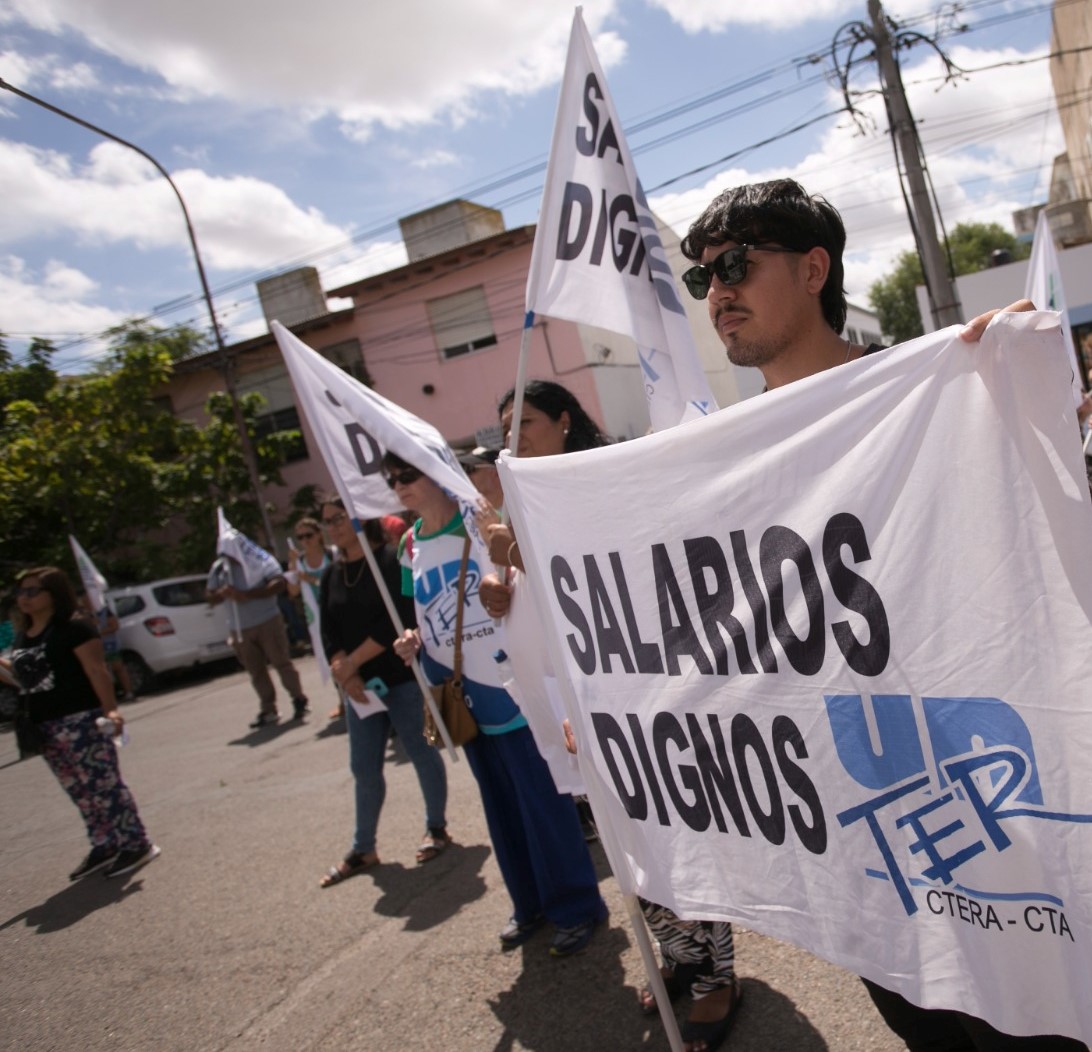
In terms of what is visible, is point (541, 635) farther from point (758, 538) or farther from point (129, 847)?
point (129, 847)

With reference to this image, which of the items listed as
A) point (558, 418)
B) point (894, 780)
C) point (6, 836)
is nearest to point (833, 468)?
point (894, 780)

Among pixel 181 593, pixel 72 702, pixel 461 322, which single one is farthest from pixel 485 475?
pixel 461 322

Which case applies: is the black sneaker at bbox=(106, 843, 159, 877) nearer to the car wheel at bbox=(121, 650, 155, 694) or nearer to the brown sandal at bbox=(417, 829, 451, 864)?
the brown sandal at bbox=(417, 829, 451, 864)

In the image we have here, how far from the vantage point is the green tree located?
5419 centimetres

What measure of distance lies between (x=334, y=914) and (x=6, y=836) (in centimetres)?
415

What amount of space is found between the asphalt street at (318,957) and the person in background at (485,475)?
1.83 meters

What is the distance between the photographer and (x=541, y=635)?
278cm

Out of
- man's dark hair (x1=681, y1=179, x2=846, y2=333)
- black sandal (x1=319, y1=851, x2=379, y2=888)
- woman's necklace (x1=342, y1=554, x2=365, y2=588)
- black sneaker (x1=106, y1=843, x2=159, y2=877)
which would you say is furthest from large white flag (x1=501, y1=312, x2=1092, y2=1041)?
black sneaker (x1=106, y1=843, x2=159, y2=877)

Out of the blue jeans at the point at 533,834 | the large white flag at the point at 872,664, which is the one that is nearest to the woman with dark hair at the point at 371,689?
the blue jeans at the point at 533,834

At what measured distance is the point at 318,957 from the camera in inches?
149

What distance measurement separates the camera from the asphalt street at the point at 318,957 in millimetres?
2889

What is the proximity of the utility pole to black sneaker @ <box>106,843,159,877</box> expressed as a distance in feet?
38.7

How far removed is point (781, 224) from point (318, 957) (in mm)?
3513

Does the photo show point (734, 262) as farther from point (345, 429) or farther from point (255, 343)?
point (255, 343)
